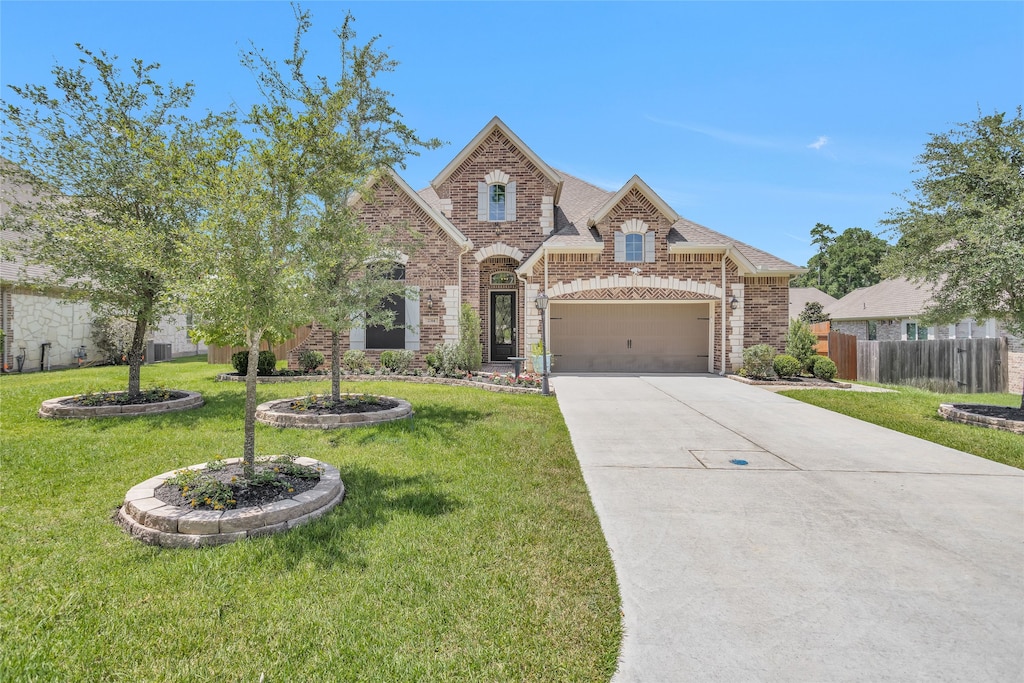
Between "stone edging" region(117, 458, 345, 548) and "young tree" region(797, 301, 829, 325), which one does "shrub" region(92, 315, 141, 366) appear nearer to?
"stone edging" region(117, 458, 345, 548)

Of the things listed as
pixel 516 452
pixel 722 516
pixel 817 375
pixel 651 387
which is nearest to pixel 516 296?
pixel 651 387

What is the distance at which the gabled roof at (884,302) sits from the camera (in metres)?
23.3

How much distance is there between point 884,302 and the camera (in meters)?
26.1

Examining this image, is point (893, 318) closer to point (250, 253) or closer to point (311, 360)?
→ point (311, 360)

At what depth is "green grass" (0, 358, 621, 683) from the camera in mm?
2314

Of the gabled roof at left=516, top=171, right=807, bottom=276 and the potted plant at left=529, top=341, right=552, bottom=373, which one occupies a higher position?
the gabled roof at left=516, top=171, right=807, bottom=276

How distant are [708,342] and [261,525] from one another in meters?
15.6

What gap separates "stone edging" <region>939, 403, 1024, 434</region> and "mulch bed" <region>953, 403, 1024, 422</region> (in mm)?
140

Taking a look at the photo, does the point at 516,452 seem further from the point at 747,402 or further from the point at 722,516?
the point at 747,402

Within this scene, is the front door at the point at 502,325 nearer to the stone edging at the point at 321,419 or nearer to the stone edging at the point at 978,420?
the stone edging at the point at 321,419

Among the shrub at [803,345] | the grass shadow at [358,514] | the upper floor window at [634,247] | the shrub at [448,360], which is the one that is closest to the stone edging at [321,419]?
the grass shadow at [358,514]

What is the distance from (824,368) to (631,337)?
597 centimetres

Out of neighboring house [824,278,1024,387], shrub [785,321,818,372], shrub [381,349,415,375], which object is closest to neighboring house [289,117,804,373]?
shrub [785,321,818,372]

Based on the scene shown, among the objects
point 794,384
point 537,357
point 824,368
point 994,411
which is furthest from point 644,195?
point 994,411
